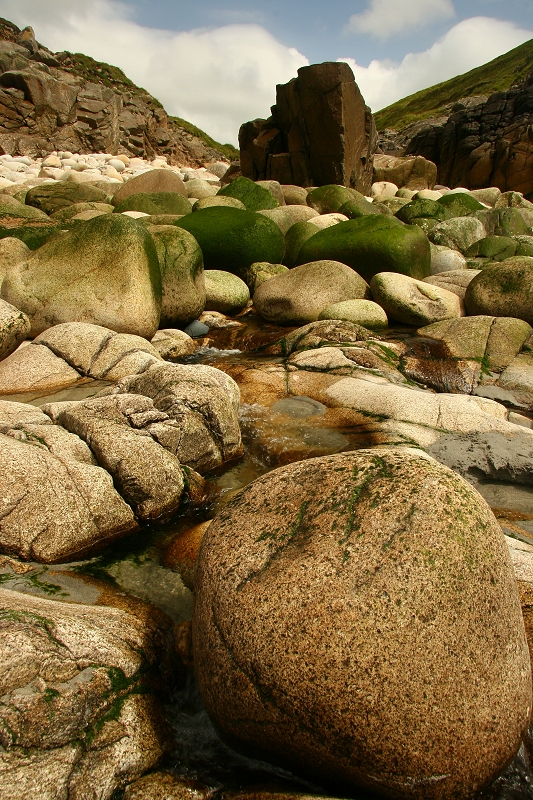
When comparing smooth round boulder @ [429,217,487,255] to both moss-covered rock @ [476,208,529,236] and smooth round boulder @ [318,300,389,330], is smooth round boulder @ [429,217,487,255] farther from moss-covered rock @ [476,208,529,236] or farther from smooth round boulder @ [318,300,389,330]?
smooth round boulder @ [318,300,389,330]

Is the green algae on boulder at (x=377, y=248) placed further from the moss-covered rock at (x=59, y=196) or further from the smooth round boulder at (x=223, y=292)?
the moss-covered rock at (x=59, y=196)

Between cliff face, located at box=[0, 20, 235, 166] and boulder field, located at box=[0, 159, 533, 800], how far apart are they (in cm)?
2701

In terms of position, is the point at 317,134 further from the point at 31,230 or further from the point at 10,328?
the point at 10,328

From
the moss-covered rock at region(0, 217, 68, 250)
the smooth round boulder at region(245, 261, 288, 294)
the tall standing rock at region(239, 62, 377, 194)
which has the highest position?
the tall standing rock at region(239, 62, 377, 194)

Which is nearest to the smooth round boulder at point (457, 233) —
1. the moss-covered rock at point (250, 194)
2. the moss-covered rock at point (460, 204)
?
the moss-covered rock at point (460, 204)

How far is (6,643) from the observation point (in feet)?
6.98

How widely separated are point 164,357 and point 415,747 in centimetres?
639

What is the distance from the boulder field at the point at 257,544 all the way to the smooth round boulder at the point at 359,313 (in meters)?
1.00

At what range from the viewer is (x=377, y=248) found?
10555 mm

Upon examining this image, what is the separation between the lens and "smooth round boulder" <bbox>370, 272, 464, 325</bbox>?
9.19 m

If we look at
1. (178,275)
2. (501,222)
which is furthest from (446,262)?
(178,275)

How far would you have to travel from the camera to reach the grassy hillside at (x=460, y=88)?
2638 inches

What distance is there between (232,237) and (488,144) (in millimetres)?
26456

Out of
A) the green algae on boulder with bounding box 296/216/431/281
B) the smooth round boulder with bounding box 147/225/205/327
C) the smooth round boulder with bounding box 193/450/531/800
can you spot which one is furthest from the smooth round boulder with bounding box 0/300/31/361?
the green algae on boulder with bounding box 296/216/431/281
